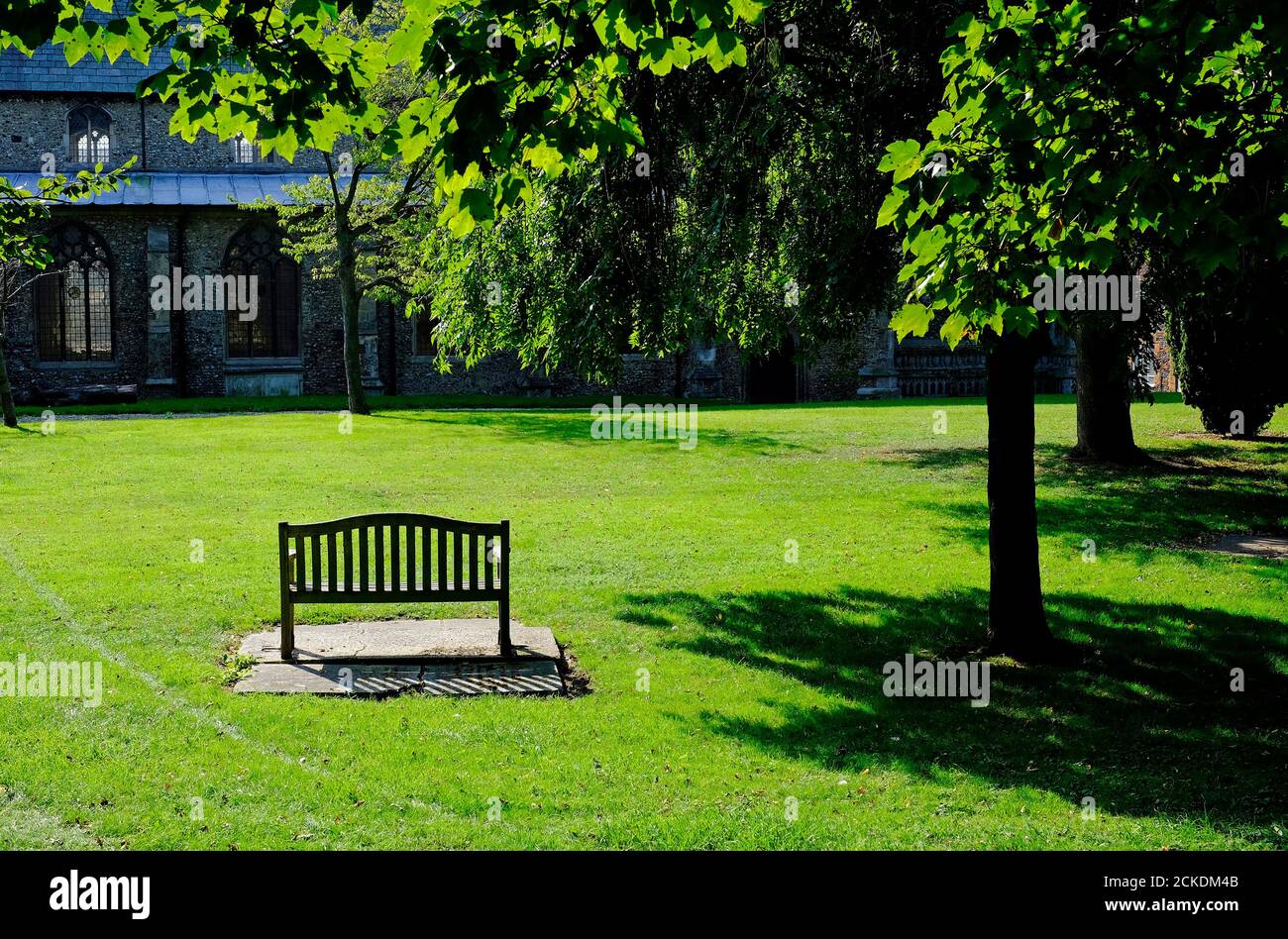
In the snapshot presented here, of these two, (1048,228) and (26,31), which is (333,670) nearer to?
(26,31)

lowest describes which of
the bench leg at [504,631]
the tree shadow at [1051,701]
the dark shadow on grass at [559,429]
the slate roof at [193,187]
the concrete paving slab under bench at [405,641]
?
the tree shadow at [1051,701]

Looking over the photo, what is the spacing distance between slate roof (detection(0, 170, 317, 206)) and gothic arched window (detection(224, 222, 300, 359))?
4.06ft

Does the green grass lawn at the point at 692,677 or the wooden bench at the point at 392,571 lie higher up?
the wooden bench at the point at 392,571

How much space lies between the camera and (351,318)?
32219 millimetres

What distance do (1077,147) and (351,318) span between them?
92.5 feet

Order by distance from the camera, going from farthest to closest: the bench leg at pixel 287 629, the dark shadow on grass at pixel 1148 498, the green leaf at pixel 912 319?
the dark shadow on grass at pixel 1148 498, the bench leg at pixel 287 629, the green leaf at pixel 912 319

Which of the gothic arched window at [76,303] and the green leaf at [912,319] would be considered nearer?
the green leaf at [912,319]

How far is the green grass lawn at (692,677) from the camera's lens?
5918 millimetres

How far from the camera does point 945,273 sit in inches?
242

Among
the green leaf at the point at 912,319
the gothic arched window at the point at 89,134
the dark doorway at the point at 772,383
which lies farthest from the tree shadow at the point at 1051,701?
the gothic arched window at the point at 89,134

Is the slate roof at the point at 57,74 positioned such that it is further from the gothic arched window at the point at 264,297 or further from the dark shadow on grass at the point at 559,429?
the dark shadow on grass at the point at 559,429

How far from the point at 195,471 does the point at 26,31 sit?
14.5 m

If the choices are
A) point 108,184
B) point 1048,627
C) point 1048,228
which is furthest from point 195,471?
point 1048,228

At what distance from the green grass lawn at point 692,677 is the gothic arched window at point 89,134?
25.1 metres
